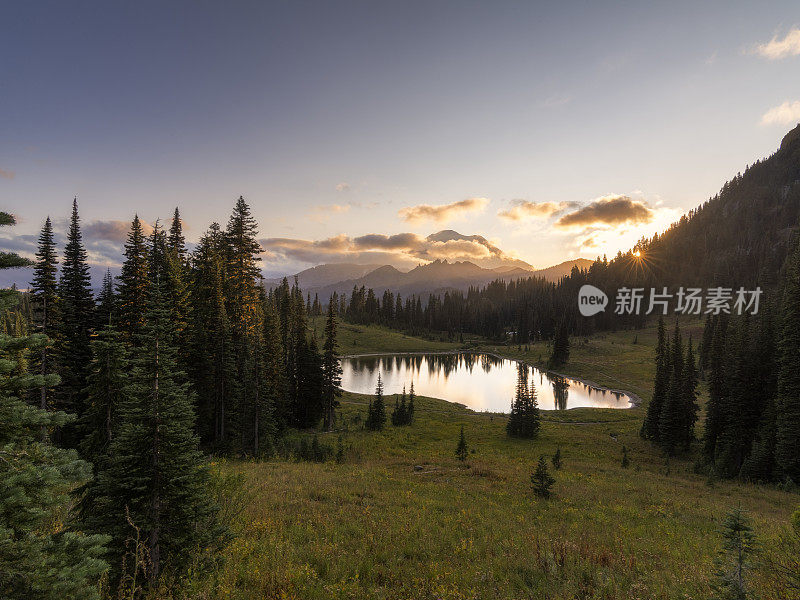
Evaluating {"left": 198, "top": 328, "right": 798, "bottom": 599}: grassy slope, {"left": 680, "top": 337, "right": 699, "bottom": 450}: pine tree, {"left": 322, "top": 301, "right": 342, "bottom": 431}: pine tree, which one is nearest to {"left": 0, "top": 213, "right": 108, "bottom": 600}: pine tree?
{"left": 198, "top": 328, "right": 798, "bottom": 599}: grassy slope

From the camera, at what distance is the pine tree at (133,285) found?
26.9 metres

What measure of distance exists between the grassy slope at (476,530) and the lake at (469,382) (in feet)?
141

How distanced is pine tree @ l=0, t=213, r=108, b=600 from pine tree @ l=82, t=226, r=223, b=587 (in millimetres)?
2825

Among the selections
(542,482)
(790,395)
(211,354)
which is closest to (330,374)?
(211,354)

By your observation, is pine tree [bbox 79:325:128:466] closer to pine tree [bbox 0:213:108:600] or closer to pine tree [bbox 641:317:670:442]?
pine tree [bbox 0:213:108:600]

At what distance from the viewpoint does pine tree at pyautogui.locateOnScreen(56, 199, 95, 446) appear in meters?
29.5

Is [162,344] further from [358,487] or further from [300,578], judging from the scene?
[358,487]

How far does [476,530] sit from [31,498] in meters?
11.4

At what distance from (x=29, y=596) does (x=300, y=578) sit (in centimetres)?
467

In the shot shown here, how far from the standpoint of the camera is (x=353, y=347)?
133125mm

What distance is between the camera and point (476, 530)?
37.9ft

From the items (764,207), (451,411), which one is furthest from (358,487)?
(764,207)

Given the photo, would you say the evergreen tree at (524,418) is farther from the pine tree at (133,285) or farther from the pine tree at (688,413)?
the pine tree at (133,285)

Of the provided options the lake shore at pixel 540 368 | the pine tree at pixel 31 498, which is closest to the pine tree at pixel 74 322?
the pine tree at pixel 31 498
